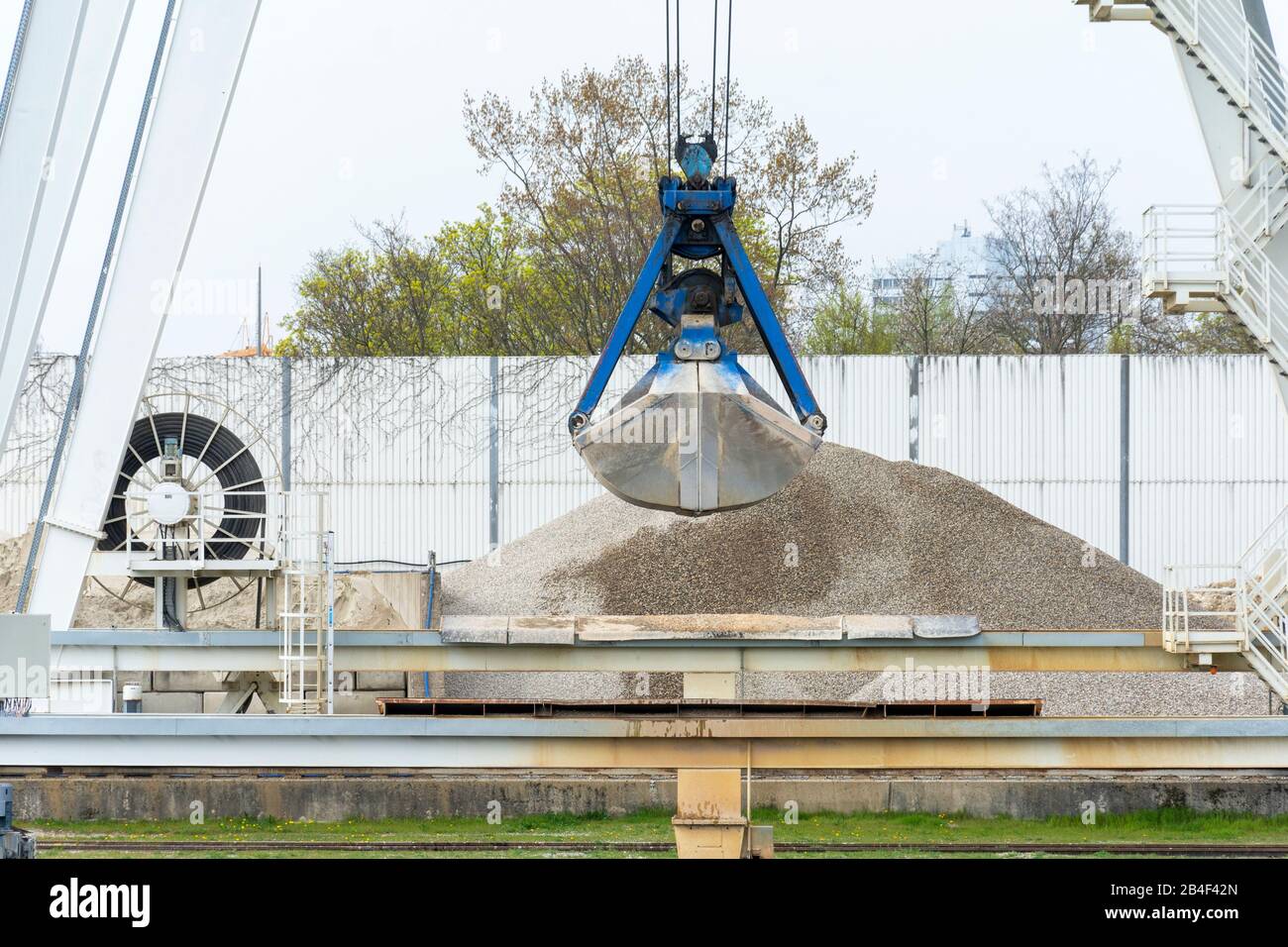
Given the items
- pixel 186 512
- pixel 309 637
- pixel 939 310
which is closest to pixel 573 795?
pixel 309 637

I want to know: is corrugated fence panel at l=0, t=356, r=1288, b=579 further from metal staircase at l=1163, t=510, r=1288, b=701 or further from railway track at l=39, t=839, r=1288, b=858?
railway track at l=39, t=839, r=1288, b=858

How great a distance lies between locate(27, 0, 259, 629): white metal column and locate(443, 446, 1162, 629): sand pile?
953 centimetres

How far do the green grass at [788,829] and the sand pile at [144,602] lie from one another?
638 cm

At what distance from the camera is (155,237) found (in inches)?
455

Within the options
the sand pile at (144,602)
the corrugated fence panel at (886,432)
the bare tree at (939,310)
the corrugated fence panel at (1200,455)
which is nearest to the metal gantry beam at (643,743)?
the sand pile at (144,602)

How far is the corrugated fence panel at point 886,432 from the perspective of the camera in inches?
1027

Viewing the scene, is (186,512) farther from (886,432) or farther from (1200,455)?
(1200,455)

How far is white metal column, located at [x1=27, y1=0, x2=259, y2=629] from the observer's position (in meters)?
11.4

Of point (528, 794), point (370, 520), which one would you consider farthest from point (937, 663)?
point (370, 520)

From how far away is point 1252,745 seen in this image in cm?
999

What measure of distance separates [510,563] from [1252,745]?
46.1 ft

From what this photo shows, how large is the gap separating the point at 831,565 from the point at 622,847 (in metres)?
9.97
